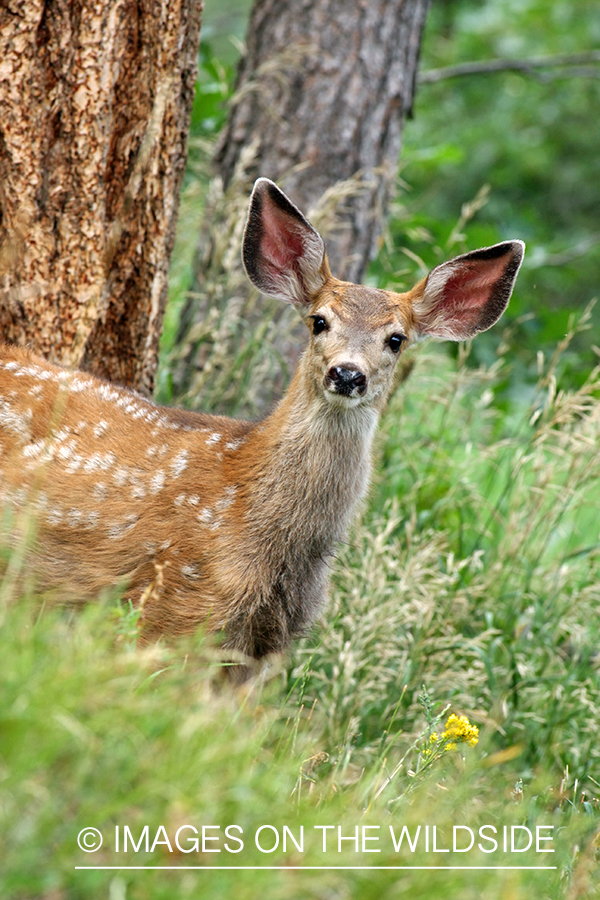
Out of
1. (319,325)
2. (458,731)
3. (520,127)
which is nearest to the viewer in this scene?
(458,731)

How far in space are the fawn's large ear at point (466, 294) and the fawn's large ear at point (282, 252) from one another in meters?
0.51

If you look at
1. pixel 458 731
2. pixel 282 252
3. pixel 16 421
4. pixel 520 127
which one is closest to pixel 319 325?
pixel 282 252

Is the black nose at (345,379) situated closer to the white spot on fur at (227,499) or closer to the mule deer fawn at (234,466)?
the mule deer fawn at (234,466)

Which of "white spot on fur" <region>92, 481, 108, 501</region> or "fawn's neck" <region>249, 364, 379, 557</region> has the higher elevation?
"fawn's neck" <region>249, 364, 379, 557</region>

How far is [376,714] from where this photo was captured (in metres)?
4.89

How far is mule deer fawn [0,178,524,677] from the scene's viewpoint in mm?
4055

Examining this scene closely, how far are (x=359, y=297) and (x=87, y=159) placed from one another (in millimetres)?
1312

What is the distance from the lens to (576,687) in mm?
4941

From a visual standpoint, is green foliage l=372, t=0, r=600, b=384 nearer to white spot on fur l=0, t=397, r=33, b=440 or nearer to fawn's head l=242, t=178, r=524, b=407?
fawn's head l=242, t=178, r=524, b=407

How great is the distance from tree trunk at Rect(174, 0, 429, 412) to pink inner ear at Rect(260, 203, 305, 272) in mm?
1239

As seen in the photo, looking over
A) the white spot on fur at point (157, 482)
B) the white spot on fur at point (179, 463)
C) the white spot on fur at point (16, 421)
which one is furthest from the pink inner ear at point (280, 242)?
the white spot on fur at point (16, 421)

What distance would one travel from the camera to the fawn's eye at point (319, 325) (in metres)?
4.48

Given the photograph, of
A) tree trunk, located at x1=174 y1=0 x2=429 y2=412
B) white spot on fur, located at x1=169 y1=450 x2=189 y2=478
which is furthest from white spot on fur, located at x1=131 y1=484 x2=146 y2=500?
tree trunk, located at x1=174 y1=0 x2=429 y2=412

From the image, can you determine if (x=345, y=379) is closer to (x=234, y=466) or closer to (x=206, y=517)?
(x=234, y=466)
